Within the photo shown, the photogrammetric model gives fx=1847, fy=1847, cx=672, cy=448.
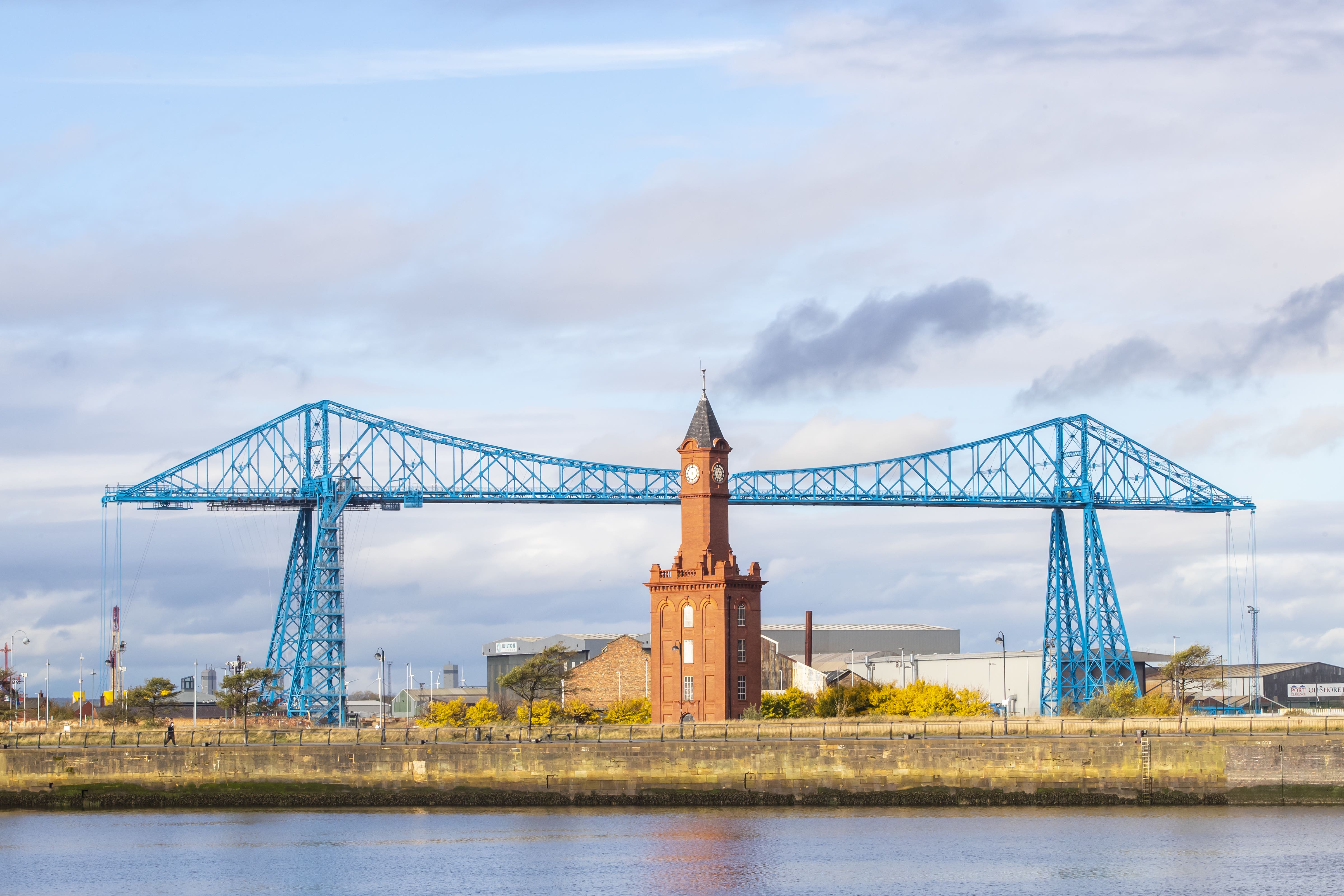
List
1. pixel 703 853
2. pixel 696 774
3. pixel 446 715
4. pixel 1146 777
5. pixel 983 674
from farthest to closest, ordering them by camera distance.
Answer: pixel 983 674 → pixel 446 715 → pixel 696 774 → pixel 1146 777 → pixel 703 853

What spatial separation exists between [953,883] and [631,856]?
11.5m

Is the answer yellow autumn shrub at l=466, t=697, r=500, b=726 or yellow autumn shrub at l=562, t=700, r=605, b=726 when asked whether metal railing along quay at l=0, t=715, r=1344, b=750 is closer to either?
yellow autumn shrub at l=562, t=700, r=605, b=726

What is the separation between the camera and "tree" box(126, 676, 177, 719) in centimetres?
10325

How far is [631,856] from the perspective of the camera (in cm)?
5769

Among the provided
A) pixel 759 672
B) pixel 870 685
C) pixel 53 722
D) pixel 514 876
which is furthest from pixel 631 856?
pixel 870 685

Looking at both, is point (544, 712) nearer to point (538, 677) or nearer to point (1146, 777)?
point (538, 677)

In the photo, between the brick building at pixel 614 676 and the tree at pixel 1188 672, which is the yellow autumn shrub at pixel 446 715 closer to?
the brick building at pixel 614 676

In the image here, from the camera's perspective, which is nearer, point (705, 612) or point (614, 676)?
point (705, 612)

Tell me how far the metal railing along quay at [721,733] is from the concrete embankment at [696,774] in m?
0.79

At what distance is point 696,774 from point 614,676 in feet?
181

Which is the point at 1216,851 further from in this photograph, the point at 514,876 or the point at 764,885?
the point at 514,876

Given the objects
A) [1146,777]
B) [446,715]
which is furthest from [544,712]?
[1146,777]

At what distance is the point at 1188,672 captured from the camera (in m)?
110

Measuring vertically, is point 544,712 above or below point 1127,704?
below
